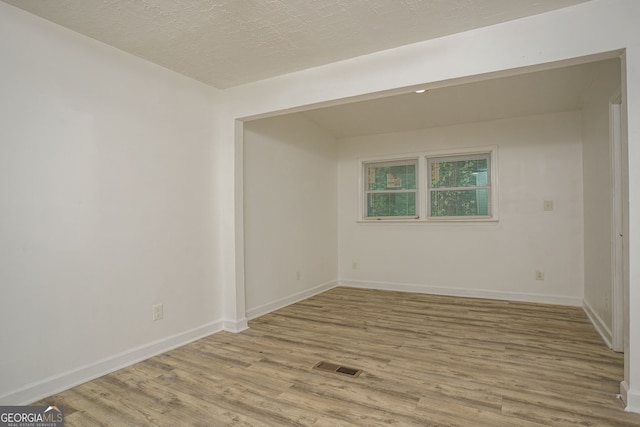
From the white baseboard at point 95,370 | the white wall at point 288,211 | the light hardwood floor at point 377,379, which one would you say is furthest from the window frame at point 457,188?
the white baseboard at point 95,370

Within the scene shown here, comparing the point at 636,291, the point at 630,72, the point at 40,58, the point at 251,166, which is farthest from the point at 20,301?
the point at 630,72

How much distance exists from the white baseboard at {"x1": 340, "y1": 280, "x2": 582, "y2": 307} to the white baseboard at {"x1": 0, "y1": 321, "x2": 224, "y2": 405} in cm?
277

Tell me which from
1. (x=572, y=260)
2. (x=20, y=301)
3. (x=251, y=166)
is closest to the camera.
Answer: (x=20, y=301)

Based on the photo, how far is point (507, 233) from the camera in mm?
4531

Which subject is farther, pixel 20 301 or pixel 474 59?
pixel 474 59

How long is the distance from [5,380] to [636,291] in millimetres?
3602

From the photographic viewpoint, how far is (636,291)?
197 cm

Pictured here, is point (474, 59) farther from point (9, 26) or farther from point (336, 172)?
point (336, 172)

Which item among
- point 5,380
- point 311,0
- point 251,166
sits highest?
point 311,0

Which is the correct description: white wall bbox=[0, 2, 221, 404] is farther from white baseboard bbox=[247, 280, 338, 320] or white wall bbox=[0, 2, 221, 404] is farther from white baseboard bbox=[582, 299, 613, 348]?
white baseboard bbox=[582, 299, 613, 348]

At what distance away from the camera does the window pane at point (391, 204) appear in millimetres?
5238

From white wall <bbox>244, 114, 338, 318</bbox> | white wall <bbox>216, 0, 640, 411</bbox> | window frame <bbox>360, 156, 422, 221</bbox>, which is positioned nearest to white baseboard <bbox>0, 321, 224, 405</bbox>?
white wall <bbox>244, 114, 338, 318</bbox>

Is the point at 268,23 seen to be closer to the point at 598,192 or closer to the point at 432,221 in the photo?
the point at 598,192

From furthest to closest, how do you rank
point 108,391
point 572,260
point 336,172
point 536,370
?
point 336,172, point 572,260, point 536,370, point 108,391
